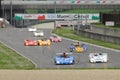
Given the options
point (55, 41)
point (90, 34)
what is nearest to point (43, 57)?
point (55, 41)

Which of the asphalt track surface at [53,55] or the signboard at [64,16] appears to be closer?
the asphalt track surface at [53,55]

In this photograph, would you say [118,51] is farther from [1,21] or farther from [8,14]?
[8,14]

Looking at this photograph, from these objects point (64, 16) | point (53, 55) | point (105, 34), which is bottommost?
point (105, 34)

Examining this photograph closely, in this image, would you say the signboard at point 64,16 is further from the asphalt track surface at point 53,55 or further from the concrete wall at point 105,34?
the asphalt track surface at point 53,55

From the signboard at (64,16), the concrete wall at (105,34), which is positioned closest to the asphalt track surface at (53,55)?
the concrete wall at (105,34)

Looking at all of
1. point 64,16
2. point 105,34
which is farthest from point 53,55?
point 64,16

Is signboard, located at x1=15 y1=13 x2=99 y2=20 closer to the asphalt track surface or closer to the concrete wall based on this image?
the concrete wall

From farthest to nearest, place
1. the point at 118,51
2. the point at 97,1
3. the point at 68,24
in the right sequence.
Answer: the point at 97,1 → the point at 68,24 → the point at 118,51

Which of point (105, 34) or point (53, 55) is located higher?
point (53, 55)

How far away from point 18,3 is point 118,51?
382 ft

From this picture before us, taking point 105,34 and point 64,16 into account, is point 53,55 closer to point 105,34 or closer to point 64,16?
point 105,34

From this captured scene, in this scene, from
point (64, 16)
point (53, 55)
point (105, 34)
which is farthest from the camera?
point (64, 16)

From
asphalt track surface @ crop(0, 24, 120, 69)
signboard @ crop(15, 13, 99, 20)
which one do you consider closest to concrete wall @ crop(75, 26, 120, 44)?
asphalt track surface @ crop(0, 24, 120, 69)

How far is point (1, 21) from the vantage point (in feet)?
482
